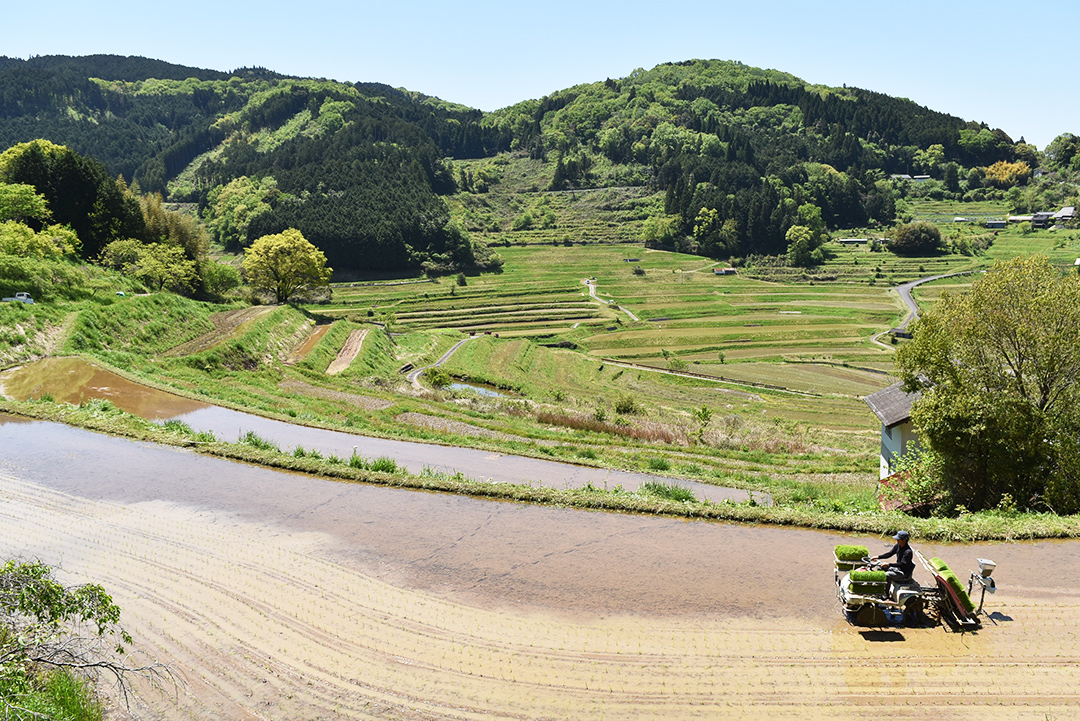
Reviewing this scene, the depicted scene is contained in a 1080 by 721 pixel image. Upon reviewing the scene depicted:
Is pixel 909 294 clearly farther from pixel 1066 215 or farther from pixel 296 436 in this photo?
pixel 296 436

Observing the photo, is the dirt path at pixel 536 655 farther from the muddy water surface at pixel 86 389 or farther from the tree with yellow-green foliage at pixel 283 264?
the tree with yellow-green foliage at pixel 283 264

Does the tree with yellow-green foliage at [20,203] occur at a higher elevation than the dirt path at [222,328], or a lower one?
higher

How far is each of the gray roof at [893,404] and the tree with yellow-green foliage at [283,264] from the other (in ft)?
170

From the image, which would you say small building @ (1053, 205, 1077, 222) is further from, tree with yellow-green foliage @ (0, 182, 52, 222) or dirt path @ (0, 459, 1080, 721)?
tree with yellow-green foliage @ (0, 182, 52, 222)

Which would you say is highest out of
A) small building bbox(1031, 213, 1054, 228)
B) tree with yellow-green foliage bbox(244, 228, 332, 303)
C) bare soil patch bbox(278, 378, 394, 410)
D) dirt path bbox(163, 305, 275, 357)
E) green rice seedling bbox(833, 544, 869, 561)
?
small building bbox(1031, 213, 1054, 228)

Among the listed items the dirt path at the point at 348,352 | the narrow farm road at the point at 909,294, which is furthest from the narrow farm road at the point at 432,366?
the narrow farm road at the point at 909,294

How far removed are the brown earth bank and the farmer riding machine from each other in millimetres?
293

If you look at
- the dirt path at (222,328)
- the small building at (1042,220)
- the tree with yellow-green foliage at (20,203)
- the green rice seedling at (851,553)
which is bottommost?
the green rice seedling at (851,553)

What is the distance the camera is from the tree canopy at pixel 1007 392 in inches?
699

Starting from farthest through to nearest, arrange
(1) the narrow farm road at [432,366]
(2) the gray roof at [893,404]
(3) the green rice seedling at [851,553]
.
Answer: (1) the narrow farm road at [432,366] < (2) the gray roof at [893,404] < (3) the green rice seedling at [851,553]

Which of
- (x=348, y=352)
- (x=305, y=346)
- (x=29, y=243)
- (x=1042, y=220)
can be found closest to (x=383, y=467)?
(x=305, y=346)

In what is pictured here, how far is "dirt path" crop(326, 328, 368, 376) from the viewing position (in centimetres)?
4833

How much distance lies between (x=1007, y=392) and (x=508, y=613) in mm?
14609

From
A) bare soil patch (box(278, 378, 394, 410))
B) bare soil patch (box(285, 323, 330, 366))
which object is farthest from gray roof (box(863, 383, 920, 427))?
bare soil patch (box(285, 323, 330, 366))
